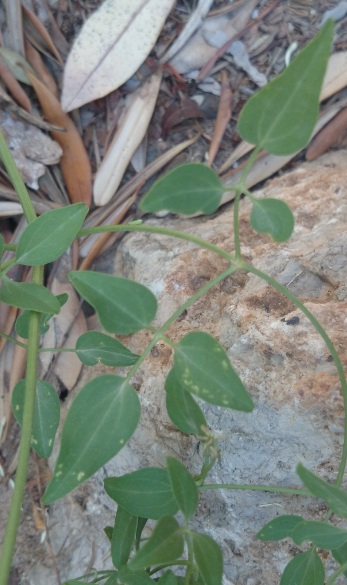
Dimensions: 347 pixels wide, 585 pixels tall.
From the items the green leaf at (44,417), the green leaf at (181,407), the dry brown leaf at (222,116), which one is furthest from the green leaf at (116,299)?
the dry brown leaf at (222,116)

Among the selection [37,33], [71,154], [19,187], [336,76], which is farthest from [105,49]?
[19,187]

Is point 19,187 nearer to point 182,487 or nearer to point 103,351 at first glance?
point 103,351

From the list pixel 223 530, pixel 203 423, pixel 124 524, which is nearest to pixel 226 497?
pixel 223 530

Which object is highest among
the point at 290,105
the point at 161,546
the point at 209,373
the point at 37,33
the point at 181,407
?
the point at 290,105

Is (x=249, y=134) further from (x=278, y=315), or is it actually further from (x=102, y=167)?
(x=102, y=167)

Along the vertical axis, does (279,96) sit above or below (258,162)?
above

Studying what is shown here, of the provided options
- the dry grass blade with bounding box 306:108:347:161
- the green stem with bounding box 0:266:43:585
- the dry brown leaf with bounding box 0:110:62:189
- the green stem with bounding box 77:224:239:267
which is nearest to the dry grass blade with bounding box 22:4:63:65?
the dry brown leaf with bounding box 0:110:62:189

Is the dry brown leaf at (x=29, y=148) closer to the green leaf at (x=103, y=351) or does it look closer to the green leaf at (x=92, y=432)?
the green leaf at (x=103, y=351)
